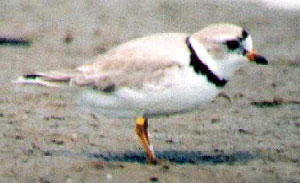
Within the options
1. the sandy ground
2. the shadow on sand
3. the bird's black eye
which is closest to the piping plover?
the bird's black eye

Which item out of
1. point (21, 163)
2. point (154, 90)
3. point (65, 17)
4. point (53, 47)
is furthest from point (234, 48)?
point (65, 17)

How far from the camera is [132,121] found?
8.05 m

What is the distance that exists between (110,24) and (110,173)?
14.5 feet

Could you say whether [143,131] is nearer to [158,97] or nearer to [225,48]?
[158,97]

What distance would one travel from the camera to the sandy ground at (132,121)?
6.74 m

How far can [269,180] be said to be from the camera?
6516 millimetres

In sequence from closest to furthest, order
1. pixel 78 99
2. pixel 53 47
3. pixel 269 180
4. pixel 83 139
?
pixel 269 180 < pixel 78 99 < pixel 83 139 < pixel 53 47

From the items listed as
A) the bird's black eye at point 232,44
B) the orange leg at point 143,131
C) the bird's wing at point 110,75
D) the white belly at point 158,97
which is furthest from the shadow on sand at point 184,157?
the bird's black eye at point 232,44

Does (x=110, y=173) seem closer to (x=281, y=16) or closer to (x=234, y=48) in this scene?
(x=234, y=48)

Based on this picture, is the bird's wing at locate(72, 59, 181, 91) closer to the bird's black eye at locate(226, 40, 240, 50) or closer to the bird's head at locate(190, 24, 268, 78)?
the bird's head at locate(190, 24, 268, 78)

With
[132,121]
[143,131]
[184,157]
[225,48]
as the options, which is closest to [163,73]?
[225,48]

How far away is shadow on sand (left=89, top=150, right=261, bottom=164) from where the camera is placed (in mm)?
6973

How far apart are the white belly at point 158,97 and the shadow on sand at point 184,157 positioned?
32 centimetres

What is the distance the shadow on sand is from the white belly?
0.32m
